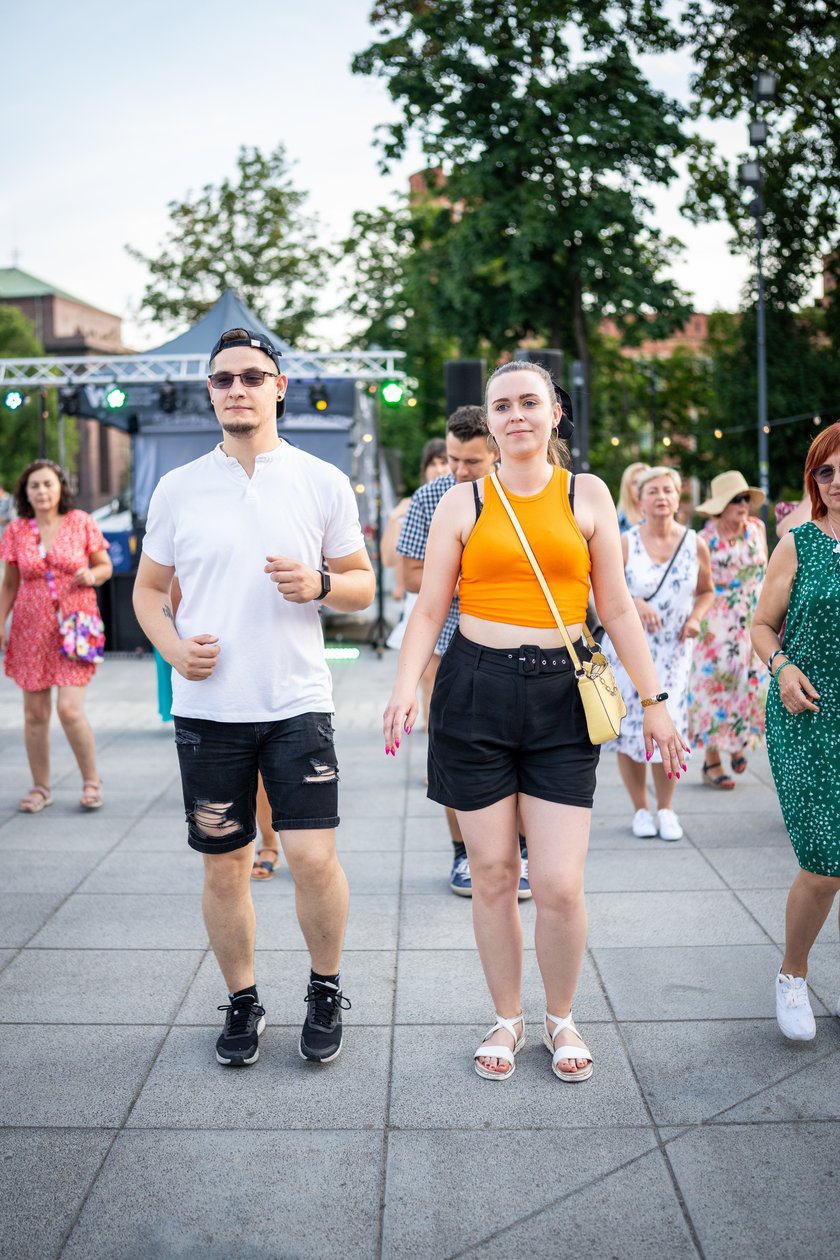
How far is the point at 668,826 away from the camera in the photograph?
6.03 m

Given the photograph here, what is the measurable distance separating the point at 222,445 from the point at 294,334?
97.0 feet

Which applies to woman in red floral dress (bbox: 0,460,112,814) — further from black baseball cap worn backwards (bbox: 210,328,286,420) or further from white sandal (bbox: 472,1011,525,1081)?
white sandal (bbox: 472,1011,525,1081)

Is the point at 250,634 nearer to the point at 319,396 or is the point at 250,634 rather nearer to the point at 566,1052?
the point at 566,1052

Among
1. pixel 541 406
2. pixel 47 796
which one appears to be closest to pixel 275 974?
pixel 541 406

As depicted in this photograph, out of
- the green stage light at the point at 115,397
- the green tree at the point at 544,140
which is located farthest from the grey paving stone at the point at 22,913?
the green tree at the point at 544,140

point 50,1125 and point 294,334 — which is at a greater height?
point 294,334

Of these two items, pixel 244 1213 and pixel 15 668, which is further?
pixel 15 668

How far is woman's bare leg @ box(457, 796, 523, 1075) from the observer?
11.3ft

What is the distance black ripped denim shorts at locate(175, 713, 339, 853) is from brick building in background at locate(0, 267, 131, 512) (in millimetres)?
66165

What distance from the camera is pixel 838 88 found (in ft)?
64.5

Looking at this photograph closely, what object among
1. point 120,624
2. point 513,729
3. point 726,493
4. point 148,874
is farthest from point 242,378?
point 120,624

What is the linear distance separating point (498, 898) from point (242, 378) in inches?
62.5

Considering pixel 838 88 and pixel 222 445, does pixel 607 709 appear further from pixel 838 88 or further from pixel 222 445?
pixel 838 88

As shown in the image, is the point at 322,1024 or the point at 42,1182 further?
the point at 322,1024
